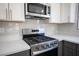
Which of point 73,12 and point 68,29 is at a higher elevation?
point 73,12

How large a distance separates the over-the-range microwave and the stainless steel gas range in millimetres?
367

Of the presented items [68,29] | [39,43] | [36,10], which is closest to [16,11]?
[36,10]

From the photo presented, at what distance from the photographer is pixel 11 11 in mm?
1224

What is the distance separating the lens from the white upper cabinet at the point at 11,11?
115 cm

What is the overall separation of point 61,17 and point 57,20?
0.46 ft

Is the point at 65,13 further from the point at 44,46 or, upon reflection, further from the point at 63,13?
the point at 44,46

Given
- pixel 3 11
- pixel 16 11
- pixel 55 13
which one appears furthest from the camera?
pixel 55 13

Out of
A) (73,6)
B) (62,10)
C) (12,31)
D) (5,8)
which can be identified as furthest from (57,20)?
(5,8)

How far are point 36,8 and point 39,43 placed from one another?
Result: 2.03 feet

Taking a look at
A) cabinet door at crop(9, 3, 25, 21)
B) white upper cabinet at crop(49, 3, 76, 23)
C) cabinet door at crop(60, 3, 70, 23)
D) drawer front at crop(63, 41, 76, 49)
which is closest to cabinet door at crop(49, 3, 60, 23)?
white upper cabinet at crop(49, 3, 76, 23)

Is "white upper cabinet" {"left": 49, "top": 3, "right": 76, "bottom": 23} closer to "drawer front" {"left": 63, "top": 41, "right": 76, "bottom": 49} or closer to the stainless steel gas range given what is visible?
the stainless steel gas range

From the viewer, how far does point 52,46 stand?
1492 millimetres

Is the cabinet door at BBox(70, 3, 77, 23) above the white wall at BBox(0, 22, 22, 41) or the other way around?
above

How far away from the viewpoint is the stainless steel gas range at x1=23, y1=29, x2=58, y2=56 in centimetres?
125
